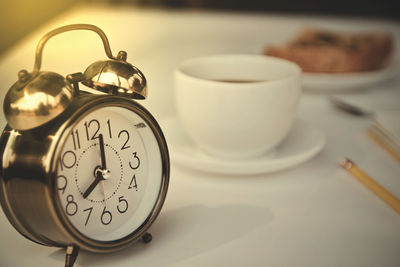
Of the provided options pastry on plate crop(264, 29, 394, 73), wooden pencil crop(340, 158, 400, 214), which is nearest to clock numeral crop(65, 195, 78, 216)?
wooden pencil crop(340, 158, 400, 214)

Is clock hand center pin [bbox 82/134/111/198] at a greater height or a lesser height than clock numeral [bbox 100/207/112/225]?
greater

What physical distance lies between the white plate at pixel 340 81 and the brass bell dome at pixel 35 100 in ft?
2.67

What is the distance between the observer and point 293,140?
0.81m

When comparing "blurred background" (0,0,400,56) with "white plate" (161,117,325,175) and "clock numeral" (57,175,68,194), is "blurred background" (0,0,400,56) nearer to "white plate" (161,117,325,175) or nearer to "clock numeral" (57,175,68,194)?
"white plate" (161,117,325,175)

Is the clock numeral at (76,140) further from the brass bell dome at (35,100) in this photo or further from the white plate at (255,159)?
the white plate at (255,159)

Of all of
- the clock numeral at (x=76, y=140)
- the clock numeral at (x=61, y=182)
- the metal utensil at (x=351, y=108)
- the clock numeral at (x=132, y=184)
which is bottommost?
the metal utensil at (x=351, y=108)

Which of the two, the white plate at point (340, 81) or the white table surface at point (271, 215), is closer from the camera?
the white table surface at point (271, 215)

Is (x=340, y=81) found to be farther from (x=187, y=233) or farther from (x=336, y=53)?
(x=187, y=233)

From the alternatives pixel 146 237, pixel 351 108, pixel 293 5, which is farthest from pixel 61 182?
pixel 293 5

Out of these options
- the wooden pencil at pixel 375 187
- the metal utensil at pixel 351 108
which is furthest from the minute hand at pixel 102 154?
the metal utensil at pixel 351 108

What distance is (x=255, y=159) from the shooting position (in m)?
0.75

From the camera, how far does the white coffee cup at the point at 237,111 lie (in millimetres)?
675

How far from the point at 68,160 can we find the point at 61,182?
0.02 metres

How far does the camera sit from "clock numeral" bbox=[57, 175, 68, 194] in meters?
0.46
